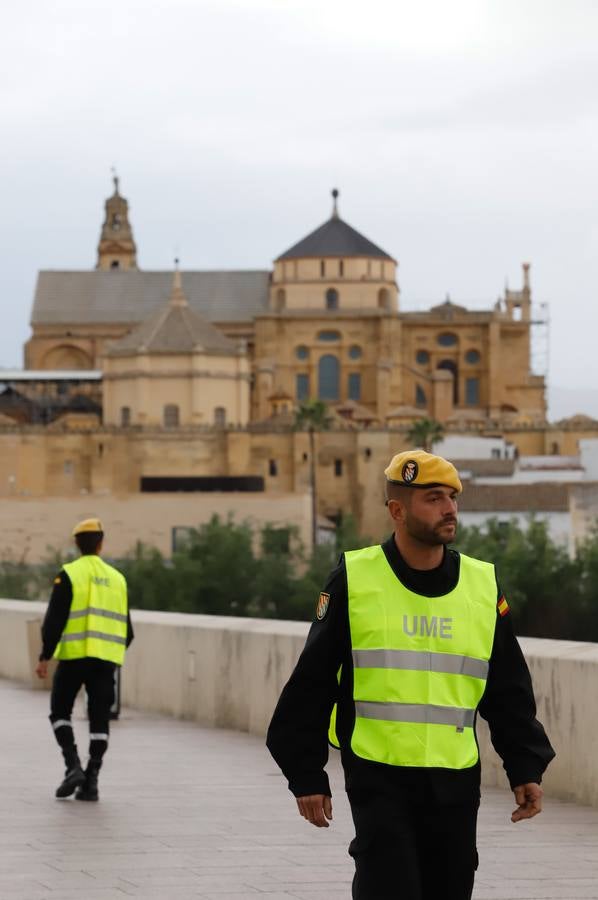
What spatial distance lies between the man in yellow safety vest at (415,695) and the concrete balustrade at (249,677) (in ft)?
10.8

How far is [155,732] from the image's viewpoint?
1123 cm

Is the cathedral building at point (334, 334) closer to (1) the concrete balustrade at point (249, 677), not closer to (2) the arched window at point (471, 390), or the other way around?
(2) the arched window at point (471, 390)

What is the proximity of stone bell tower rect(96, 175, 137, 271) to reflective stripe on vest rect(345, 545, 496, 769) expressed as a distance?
11247 cm

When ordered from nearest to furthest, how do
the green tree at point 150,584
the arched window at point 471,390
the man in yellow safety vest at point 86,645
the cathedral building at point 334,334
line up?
the man in yellow safety vest at point 86,645 → the green tree at point 150,584 → the cathedral building at point 334,334 → the arched window at point 471,390

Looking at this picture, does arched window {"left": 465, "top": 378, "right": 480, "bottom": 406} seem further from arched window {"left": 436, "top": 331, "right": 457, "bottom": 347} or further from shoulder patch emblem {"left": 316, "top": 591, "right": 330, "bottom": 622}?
shoulder patch emblem {"left": 316, "top": 591, "right": 330, "bottom": 622}

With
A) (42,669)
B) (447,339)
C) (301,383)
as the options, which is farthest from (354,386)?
(42,669)

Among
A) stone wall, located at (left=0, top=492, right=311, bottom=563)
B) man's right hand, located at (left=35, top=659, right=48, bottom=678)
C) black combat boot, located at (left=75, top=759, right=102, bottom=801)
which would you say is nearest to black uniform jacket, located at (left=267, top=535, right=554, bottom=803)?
black combat boot, located at (left=75, top=759, right=102, bottom=801)

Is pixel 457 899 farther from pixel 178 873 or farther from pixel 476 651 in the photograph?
pixel 178 873

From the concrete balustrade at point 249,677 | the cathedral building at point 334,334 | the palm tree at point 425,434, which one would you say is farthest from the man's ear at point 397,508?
the cathedral building at point 334,334

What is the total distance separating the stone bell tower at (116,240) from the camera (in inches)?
4638

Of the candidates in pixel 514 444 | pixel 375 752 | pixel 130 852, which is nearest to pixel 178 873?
pixel 130 852

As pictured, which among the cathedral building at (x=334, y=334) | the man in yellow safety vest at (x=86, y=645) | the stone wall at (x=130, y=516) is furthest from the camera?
the cathedral building at (x=334, y=334)

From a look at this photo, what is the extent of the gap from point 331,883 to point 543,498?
61819 millimetres

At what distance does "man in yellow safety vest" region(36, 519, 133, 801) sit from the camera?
837 centimetres
